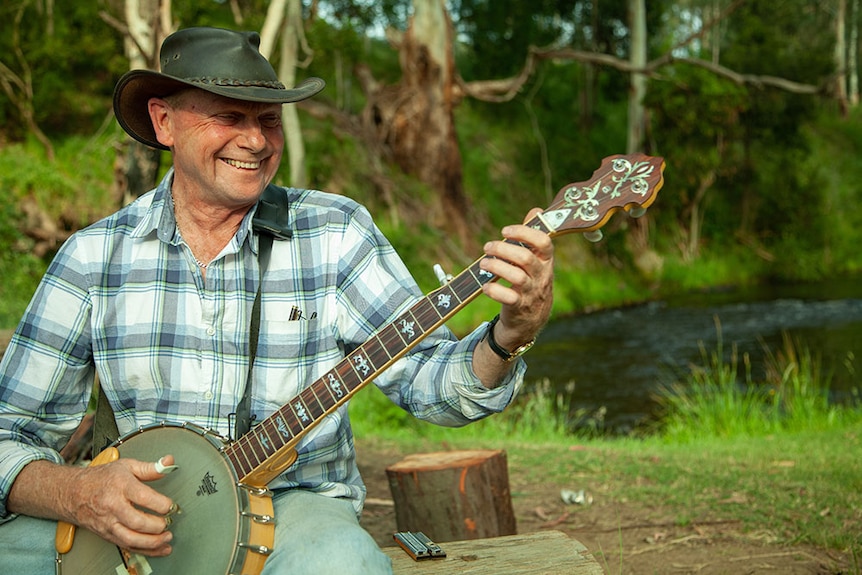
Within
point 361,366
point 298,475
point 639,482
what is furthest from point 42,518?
point 639,482

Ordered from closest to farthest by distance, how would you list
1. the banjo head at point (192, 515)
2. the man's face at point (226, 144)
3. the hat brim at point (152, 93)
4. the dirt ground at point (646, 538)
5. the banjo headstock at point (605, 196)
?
the banjo headstock at point (605, 196)
the banjo head at point (192, 515)
the hat brim at point (152, 93)
the man's face at point (226, 144)
the dirt ground at point (646, 538)

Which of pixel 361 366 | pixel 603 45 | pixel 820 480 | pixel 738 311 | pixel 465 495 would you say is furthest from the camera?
pixel 603 45

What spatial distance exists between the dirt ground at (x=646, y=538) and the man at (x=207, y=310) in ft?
4.63

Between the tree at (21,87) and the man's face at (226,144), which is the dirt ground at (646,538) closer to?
the man's face at (226,144)

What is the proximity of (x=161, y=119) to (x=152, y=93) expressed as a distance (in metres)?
0.08

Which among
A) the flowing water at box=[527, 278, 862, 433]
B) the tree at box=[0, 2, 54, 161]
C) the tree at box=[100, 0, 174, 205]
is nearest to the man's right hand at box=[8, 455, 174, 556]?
the tree at box=[100, 0, 174, 205]

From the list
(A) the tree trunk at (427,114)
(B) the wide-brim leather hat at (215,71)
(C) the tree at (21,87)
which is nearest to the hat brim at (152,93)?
(B) the wide-brim leather hat at (215,71)

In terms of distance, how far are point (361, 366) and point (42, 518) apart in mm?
978

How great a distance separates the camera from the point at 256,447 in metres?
2.34

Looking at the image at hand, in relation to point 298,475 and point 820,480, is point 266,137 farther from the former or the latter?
point 820,480

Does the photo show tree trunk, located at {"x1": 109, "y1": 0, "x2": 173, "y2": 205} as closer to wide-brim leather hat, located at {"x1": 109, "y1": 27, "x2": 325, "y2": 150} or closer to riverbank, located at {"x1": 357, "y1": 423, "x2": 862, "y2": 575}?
riverbank, located at {"x1": 357, "y1": 423, "x2": 862, "y2": 575}

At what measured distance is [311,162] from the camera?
17516 millimetres

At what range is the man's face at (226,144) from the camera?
2.62 meters

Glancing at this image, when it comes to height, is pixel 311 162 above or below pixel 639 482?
above
